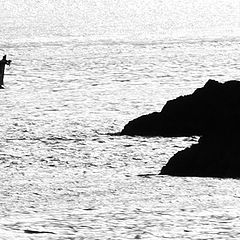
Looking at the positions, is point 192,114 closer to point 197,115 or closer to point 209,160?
point 197,115

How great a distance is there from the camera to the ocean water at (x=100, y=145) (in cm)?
528

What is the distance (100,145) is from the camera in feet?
37.0

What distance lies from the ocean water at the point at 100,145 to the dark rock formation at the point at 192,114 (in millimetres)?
488

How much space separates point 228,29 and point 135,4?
870 inches

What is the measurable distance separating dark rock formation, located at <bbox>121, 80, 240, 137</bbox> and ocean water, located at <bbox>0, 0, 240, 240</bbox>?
0.49m

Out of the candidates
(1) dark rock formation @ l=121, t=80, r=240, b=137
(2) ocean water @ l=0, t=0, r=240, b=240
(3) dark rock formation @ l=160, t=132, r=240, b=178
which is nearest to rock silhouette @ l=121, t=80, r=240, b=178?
(1) dark rock formation @ l=121, t=80, r=240, b=137

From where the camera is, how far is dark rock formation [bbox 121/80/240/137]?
40.6 feet

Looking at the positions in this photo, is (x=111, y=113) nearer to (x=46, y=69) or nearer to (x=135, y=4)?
(x=46, y=69)

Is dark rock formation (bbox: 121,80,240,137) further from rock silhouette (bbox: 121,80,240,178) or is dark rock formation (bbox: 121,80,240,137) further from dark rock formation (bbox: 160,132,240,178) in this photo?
dark rock formation (bbox: 160,132,240,178)

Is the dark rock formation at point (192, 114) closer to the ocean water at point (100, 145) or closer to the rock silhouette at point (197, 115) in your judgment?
the rock silhouette at point (197, 115)

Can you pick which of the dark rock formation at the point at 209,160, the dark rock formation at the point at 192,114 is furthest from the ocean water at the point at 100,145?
the dark rock formation at the point at 192,114

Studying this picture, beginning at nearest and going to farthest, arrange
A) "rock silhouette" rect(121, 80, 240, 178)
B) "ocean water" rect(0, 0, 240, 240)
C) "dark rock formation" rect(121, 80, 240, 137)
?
"ocean water" rect(0, 0, 240, 240) → "rock silhouette" rect(121, 80, 240, 178) → "dark rock formation" rect(121, 80, 240, 137)

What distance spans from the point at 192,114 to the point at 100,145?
2212 mm

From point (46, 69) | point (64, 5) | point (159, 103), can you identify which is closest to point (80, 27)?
point (64, 5)
